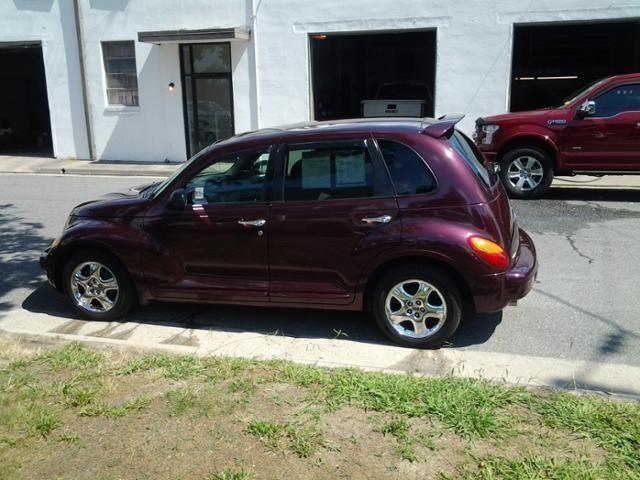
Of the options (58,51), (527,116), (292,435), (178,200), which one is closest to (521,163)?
(527,116)

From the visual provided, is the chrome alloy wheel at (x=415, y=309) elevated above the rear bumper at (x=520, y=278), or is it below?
below

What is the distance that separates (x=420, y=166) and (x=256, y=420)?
7.16 ft

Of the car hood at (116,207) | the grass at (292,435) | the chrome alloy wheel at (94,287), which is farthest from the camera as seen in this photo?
the chrome alloy wheel at (94,287)

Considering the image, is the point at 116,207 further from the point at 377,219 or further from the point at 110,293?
the point at 377,219

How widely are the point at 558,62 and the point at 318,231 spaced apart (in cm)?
2122

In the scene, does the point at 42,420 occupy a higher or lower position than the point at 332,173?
lower

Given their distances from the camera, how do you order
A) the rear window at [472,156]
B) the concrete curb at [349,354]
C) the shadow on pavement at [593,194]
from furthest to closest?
the shadow on pavement at [593,194] → the rear window at [472,156] → the concrete curb at [349,354]

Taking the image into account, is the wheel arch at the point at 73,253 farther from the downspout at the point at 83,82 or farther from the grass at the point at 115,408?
the downspout at the point at 83,82

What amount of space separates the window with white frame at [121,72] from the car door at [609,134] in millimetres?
11926

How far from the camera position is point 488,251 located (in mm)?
4297

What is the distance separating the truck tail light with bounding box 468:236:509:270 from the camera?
14.1 feet

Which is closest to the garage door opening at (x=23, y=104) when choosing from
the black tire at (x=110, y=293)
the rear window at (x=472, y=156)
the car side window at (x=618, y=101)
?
the black tire at (x=110, y=293)

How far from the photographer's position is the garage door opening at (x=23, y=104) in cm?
2300

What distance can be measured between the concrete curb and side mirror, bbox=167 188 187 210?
1066mm
